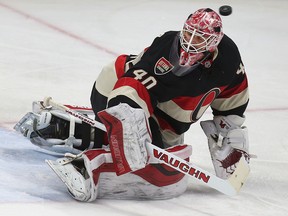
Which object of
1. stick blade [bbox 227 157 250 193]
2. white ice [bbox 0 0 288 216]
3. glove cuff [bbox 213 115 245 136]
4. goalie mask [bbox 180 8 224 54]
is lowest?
white ice [bbox 0 0 288 216]

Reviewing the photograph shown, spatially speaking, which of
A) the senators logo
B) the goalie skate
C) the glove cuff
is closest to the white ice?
the goalie skate

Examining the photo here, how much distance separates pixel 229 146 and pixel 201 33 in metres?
0.48

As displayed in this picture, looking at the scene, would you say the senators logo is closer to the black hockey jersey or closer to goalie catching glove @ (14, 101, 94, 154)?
the black hockey jersey

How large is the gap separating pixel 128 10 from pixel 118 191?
10.1 ft

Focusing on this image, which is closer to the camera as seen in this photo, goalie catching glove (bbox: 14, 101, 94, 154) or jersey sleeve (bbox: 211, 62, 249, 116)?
jersey sleeve (bbox: 211, 62, 249, 116)

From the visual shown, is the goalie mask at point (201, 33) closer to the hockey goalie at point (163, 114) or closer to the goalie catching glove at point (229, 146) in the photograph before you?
the hockey goalie at point (163, 114)

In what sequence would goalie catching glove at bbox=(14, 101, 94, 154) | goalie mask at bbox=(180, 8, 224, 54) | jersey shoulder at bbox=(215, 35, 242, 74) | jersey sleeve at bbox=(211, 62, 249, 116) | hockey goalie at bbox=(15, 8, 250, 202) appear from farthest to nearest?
goalie catching glove at bbox=(14, 101, 94, 154)
jersey sleeve at bbox=(211, 62, 249, 116)
jersey shoulder at bbox=(215, 35, 242, 74)
goalie mask at bbox=(180, 8, 224, 54)
hockey goalie at bbox=(15, 8, 250, 202)

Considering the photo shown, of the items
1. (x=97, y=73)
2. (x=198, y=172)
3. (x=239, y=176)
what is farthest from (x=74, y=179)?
(x=97, y=73)

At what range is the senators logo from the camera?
271 centimetres

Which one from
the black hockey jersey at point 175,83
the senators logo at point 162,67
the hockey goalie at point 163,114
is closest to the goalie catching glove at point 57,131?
the hockey goalie at point 163,114

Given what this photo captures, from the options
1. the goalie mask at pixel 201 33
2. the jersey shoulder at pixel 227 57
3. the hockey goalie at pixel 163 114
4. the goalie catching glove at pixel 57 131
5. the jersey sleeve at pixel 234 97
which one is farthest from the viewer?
the goalie catching glove at pixel 57 131

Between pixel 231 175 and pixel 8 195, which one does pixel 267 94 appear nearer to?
pixel 231 175

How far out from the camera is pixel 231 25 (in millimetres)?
5461

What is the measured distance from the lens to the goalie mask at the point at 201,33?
269 centimetres
